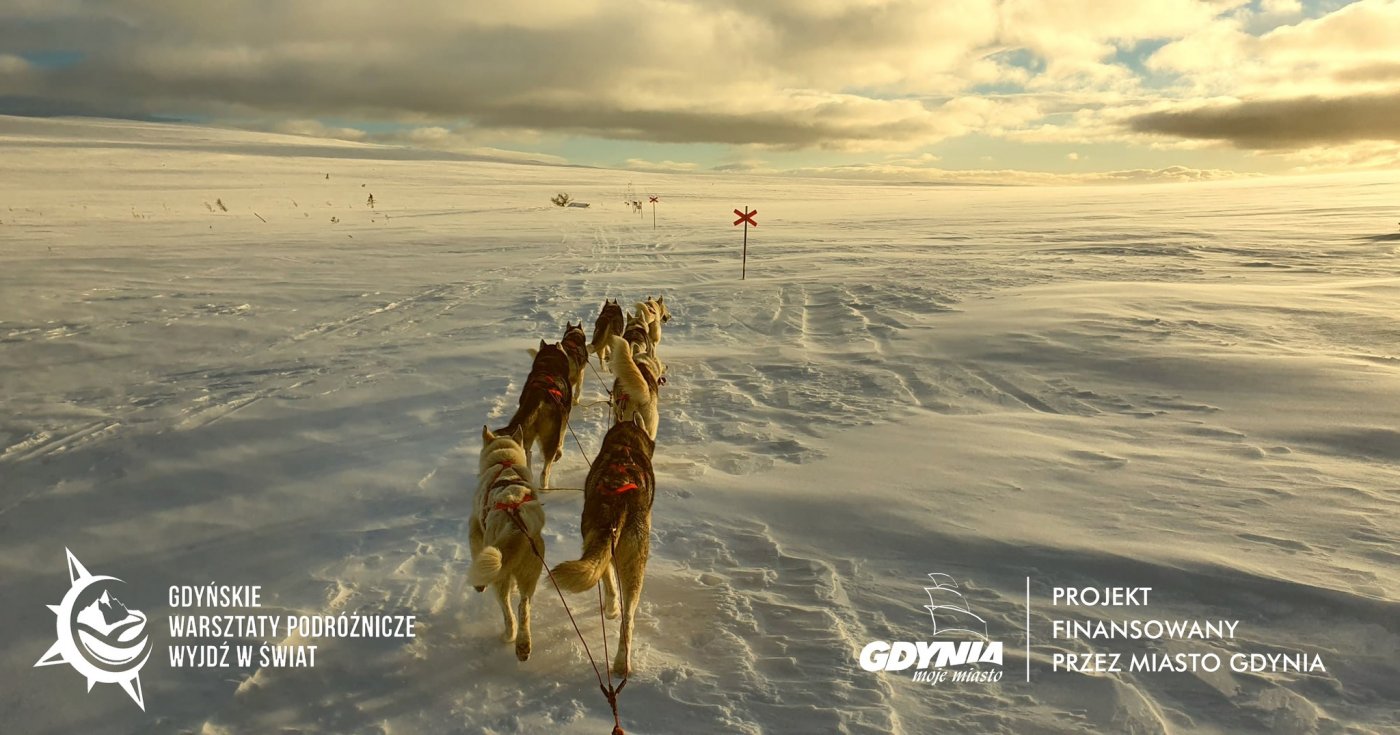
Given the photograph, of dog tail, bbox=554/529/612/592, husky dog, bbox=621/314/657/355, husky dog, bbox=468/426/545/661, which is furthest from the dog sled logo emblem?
husky dog, bbox=621/314/657/355

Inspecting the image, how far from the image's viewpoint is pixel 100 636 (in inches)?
141

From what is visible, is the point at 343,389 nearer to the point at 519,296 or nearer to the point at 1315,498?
the point at 519,296

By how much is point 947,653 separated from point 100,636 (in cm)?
404

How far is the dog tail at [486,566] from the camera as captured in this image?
295 centimetres

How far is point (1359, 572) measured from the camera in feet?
12.4

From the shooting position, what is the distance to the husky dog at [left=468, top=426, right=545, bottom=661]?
308cm

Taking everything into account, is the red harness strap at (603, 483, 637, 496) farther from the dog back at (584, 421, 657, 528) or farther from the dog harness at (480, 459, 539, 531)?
the dog harness at (480, 459, 539, 531)

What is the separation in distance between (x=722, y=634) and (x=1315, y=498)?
3.80 m

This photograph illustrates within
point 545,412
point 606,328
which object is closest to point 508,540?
point 545,412

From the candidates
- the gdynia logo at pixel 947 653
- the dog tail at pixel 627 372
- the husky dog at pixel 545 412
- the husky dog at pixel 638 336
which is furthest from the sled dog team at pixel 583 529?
the husky dog at pixel 638 336

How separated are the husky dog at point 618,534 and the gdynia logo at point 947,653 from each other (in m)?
1.12

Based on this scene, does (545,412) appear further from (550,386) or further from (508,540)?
(508,540)

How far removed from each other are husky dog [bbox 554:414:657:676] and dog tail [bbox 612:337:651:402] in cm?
157

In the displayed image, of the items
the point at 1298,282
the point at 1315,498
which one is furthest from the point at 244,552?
the point at 1298,282
